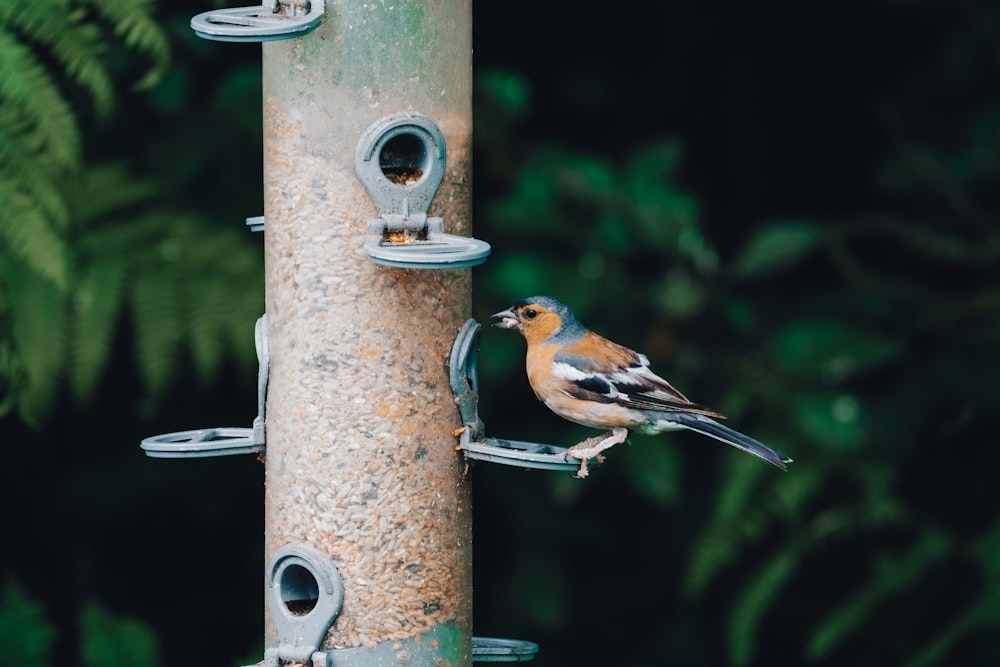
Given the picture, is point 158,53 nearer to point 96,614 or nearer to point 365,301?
point 365,301

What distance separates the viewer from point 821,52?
6.65 meters

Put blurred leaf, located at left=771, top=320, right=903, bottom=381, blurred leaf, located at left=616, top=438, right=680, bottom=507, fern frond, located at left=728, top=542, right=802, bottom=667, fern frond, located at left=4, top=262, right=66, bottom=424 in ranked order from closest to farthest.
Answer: fern frond, located at left=4, top=262, right=66, bottom=424 → blurred leaf, located at left=616, top=438, right=680, bottom=507 → fern frond, located at left=728, top=542, right=802, bottom=667 → blurred leaf, located at left=771, top=320, right=903, bottom=381

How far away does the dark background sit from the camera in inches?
209

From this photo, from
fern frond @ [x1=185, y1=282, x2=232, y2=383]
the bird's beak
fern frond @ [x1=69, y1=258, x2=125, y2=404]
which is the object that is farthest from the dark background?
the bird's beak

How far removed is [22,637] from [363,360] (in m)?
1.45

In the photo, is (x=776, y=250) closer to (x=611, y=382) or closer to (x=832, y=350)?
(x=832, y=350)

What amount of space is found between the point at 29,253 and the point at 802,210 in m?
3.78

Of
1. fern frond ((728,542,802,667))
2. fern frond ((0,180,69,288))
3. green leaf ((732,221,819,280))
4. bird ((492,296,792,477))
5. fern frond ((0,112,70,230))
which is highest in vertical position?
fern frond ((0,112,70,230))

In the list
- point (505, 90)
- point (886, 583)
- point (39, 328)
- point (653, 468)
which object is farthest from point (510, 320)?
point (886, 583)

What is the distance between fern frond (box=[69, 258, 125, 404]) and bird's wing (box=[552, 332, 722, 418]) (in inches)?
71.5

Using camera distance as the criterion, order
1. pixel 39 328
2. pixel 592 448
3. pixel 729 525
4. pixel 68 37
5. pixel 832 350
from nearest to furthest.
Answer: pixel 592 448 → pixel 68 37 → pixel 39 328 → pixel 729 525 → pixel 832 350

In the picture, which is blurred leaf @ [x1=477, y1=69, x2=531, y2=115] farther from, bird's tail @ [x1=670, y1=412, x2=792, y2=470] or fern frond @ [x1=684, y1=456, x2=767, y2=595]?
bird's tail @ [x1=670, y1=412, x2=792, y2=470]

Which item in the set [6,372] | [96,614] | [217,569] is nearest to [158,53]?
[6,372]

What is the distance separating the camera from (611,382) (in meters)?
3.91
